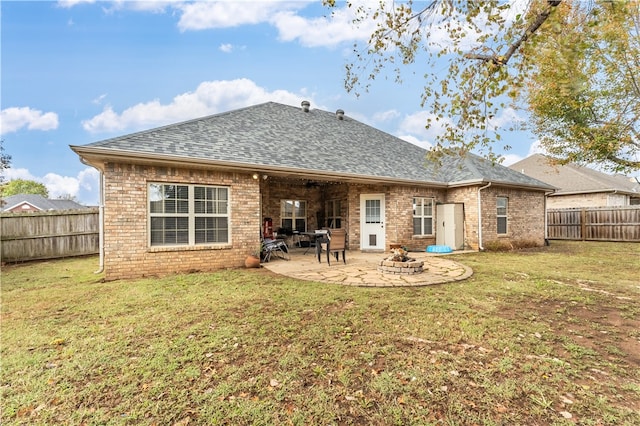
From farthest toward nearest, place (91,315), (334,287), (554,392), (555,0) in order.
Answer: (334,287) → (91,315) → (555,0) → (554,392)

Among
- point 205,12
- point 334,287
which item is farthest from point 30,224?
point 334,287

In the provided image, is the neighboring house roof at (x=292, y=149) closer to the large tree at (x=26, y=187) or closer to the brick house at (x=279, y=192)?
the brick house at (x=279, y=192)

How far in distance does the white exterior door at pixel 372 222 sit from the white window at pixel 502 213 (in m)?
5.40

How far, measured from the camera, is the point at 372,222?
11.9 m

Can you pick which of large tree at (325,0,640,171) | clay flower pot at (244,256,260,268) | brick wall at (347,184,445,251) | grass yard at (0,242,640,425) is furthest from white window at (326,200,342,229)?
large tree at (325,0,640,171)

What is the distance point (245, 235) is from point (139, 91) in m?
9.77

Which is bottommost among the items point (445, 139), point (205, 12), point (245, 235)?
point (245, 235)

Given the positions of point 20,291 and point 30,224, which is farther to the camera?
point 30,224

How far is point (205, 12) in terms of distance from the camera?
7.97m

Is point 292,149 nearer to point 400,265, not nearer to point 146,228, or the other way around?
point 146,228

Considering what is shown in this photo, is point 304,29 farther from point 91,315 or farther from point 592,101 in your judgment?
point 592,101

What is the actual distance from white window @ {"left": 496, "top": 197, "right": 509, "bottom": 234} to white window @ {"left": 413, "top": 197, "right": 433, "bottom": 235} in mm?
2964

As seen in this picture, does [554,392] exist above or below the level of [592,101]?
below

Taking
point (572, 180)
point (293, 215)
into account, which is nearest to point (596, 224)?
point (572, 180)
